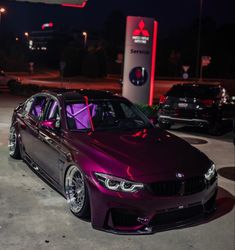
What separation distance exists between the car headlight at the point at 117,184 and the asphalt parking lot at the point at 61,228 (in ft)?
1.93

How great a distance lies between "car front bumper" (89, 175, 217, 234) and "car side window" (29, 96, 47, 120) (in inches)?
99.7

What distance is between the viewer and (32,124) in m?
7.31

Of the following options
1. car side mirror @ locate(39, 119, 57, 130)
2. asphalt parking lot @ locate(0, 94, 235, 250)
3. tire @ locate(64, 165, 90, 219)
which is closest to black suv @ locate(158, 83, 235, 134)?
asphalt parking lot @ locate(0, 94, 235, 250)

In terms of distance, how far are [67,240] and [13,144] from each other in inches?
150

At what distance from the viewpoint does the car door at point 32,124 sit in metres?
7.15

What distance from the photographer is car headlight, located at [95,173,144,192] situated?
16.1ft

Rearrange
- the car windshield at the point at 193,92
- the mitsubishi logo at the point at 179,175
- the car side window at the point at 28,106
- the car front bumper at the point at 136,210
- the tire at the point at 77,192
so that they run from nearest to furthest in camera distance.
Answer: the car front bumper at the point at 136,210 < the mitsubishi logo at the point at 179,175 < the tire at the point at 77,192 < the car side window at the point at 28,106 < the car windshield at the point at 193,92

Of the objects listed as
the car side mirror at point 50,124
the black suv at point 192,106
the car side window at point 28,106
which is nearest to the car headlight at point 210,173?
the car side mirror at point 50,124

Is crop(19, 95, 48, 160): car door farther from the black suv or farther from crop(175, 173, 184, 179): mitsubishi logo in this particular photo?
the black suv

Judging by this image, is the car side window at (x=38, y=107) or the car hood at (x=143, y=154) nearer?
the car hood at (x=143, y=154)

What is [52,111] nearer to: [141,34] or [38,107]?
[38,107]

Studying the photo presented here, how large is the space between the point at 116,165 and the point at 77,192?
78 cm

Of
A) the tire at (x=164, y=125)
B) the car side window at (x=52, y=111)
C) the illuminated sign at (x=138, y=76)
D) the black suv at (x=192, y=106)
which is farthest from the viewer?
the illuminated sign at (x=138, y=76)

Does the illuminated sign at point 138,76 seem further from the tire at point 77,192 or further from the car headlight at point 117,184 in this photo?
the car headlight at point 117,184
